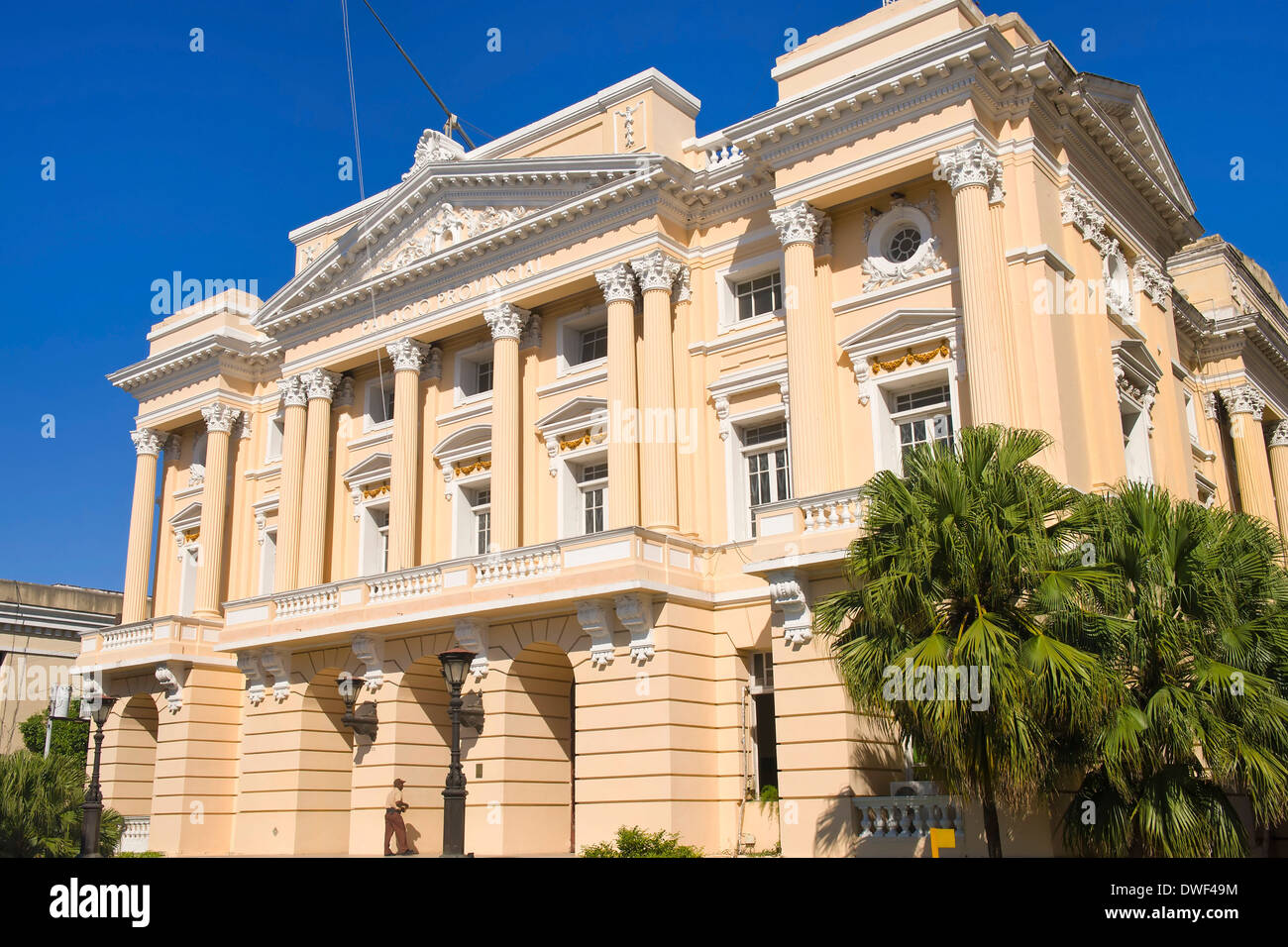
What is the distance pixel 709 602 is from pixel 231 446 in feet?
57.5

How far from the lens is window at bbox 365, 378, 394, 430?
101 feet

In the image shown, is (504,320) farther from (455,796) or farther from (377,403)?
(455,796)

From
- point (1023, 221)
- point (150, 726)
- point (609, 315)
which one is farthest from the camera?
point (150, 726)

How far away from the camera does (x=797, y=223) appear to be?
22.5m

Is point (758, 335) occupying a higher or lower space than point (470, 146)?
lower

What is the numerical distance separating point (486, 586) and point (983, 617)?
12343 mm

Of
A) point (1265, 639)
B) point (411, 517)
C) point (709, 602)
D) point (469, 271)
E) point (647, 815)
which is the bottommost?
point (647, 815)

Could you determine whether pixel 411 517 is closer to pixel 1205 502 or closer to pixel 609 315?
pixel 609 315

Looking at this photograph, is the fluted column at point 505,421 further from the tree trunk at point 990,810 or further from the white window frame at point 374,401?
the tree trunk at point 990,810

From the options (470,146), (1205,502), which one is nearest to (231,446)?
(470,146)

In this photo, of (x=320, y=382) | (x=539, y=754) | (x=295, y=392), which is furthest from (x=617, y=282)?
(x=295, y=392)

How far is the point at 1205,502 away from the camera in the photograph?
31.4 metres

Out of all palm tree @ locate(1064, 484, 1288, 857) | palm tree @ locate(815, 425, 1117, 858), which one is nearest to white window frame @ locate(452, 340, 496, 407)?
palm tree @ locate(815, 425, 1117, 858)

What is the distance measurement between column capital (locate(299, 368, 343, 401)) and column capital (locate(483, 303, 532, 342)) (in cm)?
591
